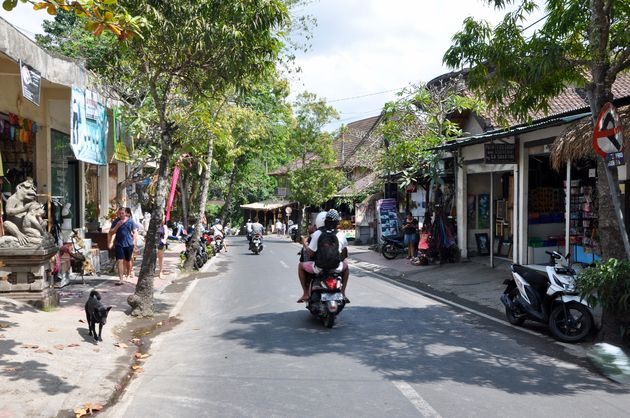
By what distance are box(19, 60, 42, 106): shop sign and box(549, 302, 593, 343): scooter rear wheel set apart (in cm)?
910

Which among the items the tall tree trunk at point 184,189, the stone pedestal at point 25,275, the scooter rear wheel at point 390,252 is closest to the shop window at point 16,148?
the stone pedestal at point 25,275

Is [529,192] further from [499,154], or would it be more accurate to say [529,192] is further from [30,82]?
[30,82]

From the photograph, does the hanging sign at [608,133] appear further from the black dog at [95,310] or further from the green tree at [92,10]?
the black dog at [95,310]

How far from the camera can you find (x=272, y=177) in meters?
59.7

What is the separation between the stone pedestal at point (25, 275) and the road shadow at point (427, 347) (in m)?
3.22

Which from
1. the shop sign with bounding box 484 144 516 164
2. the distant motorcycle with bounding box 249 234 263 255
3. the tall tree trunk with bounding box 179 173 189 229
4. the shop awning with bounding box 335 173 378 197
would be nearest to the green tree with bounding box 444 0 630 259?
the shop sign with bounding box 484 144 516 164

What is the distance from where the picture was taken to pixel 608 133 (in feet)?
22.6

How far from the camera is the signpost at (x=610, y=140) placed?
6836 millimetres

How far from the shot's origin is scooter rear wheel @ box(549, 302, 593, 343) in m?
7.63

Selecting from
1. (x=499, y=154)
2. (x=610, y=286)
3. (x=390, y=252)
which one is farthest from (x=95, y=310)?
(x=390, y=252)

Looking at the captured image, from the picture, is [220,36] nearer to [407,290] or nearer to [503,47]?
[503,47]

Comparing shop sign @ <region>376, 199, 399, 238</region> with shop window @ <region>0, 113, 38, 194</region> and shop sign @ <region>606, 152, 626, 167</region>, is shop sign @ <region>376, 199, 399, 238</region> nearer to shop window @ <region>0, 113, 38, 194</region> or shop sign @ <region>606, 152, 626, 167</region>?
shop window @ <region>0, 113, 38, 194</region>

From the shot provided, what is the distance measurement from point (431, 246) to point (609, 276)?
11.1m

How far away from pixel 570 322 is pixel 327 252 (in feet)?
11.8
